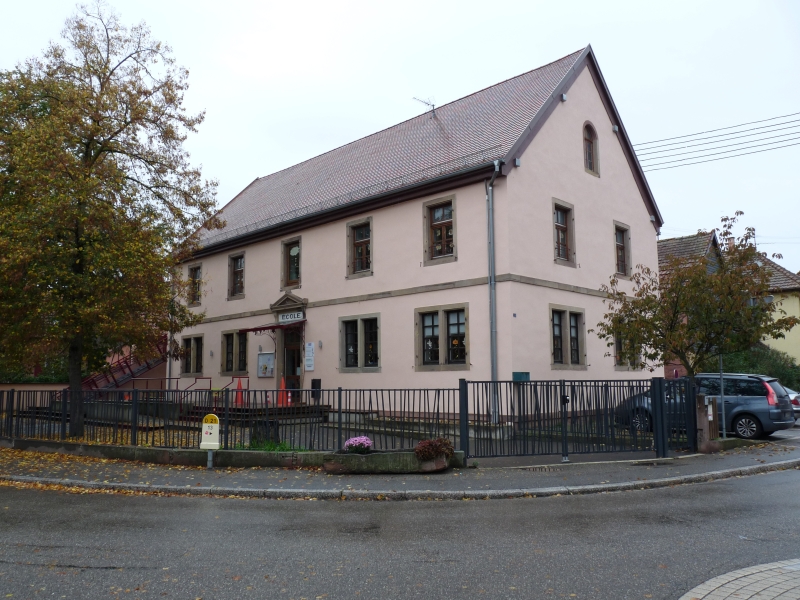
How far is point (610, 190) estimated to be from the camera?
75.7 ft

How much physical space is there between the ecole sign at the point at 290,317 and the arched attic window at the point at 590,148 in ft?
34.9

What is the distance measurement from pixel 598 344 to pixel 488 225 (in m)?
5.75

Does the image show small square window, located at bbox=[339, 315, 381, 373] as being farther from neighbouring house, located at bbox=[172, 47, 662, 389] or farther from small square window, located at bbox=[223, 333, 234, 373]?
small square window, located at bbox=[223, 333, 234, 373]

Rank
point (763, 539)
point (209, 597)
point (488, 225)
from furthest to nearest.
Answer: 1. point (488, 225)
2. point (763, 539)
3. point (209, 597)

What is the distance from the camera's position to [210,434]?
1262cm

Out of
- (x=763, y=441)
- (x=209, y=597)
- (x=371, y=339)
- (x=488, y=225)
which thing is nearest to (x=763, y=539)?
(x=209, y=597)

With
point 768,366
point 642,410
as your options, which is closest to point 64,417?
point 642,410

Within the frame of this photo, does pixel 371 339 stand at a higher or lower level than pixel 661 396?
higher

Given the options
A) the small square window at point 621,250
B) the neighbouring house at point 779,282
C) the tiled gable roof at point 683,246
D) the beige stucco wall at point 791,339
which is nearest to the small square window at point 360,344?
the small square window at point 621,250

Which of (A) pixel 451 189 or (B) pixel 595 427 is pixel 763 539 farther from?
(A) pixel 451 189

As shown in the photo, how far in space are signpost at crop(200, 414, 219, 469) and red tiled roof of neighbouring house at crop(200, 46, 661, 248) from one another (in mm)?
9835

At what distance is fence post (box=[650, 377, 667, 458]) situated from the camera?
1387cm

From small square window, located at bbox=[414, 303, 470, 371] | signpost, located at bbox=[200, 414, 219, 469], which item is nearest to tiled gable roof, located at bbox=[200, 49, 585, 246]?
small square window, located at bbox=[414, 303, 470, 371]

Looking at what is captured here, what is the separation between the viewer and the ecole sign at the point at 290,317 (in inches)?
944
